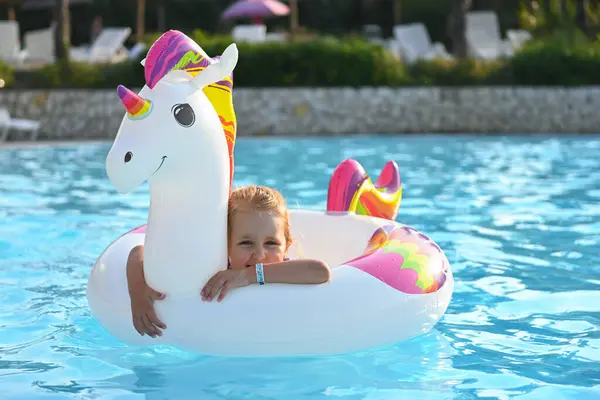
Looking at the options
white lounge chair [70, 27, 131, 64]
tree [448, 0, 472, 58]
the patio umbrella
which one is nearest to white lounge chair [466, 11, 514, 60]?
tree [448, 0, 472, 58]

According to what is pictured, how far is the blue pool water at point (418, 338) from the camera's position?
3539 millimetres

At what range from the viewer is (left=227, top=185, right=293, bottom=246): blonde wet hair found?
3766mm

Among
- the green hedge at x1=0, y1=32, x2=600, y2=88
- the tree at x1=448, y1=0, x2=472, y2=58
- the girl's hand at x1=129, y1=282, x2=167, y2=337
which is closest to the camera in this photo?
the girl's hand at x1=129, y1=282, x2=167, y2=337

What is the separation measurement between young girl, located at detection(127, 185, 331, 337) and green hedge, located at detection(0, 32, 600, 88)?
36.1ft

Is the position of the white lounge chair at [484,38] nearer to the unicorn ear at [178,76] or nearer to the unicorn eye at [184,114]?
the unicorn ear at [178,76]

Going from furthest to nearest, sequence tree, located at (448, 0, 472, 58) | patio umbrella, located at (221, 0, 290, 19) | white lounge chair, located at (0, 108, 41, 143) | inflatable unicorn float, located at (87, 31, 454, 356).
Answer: patio umbrella, located at (221, 0, 290, 19) → tree, located at (448, 0, 472, 58) → white lounge chair, located at (0, 108, 41, 143) → inflatable unicorn float, located at (87, 31, 454, 356)

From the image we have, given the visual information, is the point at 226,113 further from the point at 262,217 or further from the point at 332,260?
the point at 332,260

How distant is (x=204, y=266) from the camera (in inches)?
143

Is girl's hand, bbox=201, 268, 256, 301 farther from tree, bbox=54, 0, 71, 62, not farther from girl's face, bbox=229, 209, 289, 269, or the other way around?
tree, bbox=54, 0, 71, 62

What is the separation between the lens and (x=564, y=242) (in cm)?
634

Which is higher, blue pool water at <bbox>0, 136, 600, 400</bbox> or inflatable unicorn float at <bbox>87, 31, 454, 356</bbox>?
inflatable unicorn float at <bbox>87, 31, 454, 356</bbox>

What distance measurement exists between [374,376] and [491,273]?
2023mm

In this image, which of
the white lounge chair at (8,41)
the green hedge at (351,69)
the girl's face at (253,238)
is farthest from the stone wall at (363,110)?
the girl's face at (253,238)

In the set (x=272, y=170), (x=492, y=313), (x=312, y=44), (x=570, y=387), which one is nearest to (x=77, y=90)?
(x=312, y=44)
